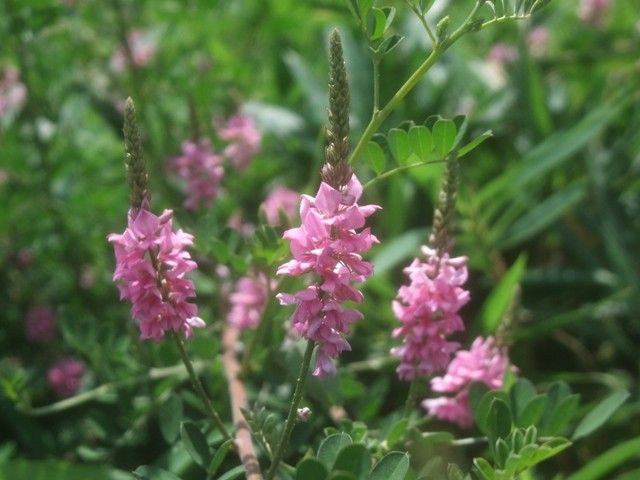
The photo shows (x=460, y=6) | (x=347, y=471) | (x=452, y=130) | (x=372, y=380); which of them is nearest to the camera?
(x=347, y=471)

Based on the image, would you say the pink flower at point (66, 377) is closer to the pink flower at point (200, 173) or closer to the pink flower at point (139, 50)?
the pink flower at point (200, 173)

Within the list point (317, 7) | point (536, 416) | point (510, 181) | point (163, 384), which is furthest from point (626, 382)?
point (317, 7)

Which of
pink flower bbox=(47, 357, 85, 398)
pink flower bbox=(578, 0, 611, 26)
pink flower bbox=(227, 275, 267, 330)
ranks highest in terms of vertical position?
pink flower bbox=(578, 0, 611, 26)

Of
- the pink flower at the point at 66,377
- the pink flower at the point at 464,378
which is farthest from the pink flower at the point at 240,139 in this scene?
the pink flower at the point at 464,378

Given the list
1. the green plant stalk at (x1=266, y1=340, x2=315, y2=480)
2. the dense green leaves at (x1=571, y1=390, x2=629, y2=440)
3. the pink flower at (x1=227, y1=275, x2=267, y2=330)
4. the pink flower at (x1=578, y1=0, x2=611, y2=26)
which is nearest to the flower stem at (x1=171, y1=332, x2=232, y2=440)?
the green plant stalk at (x1=266, y1=340, x2=315, y2=480)

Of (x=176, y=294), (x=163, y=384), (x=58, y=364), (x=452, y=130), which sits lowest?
(x=58, y=364)

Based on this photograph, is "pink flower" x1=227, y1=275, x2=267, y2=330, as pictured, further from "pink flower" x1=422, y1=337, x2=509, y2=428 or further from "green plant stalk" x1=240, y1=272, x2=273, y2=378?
"pink flower" x1=422, y1=337, x2=509, y2=428

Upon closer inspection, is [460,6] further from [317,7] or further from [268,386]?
[268,386]
